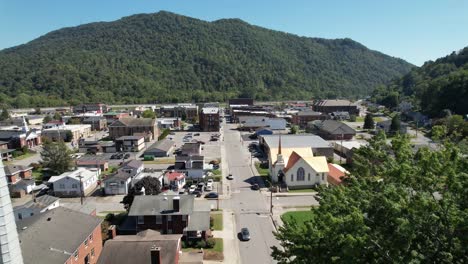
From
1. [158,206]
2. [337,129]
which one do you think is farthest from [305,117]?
[158,206]

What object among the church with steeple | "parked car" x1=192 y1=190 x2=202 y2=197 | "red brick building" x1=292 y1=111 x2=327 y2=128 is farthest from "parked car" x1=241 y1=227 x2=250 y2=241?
"red brick building" x1=292 y1=111 x2=327 y2=128

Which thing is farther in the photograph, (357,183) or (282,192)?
(282,192)

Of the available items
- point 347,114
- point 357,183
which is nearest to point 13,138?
point 357,183

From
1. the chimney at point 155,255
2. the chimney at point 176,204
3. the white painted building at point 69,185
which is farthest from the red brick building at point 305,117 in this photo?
the chimney at point 155,255

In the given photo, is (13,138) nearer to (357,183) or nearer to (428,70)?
(357,183)

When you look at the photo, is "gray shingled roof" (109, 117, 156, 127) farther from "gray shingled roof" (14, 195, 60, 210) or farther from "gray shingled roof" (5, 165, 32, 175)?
"gray shingled roof" (14, 195, 60, 210)

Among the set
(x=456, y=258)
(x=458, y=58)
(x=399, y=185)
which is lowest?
(x=456, y=258)
